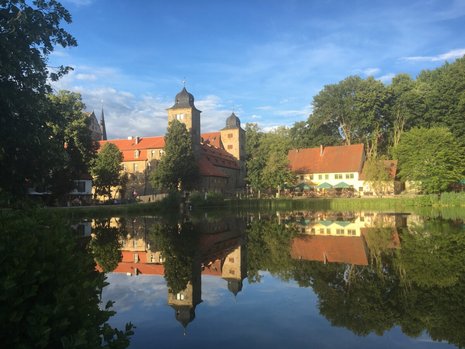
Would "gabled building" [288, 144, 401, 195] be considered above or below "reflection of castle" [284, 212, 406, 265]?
above

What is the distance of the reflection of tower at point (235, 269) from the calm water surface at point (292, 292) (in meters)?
0.03

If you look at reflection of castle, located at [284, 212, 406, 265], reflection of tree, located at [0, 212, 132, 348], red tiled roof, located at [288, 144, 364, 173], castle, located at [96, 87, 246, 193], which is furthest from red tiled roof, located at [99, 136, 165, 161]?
reflection of tree, located at [0, 212, 132, 348]

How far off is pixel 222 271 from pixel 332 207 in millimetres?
35549

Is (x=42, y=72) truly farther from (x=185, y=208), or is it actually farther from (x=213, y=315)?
(x=185, y=208)

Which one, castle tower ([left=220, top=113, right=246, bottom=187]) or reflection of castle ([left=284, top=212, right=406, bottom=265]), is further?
castle tower ([left=220, top=113, right=246, bottom=187])

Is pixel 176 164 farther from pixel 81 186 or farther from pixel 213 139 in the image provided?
pixel 213 139

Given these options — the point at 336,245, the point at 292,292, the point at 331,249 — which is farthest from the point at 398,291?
the point at 336,245

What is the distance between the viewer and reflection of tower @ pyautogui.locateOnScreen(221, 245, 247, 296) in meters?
10.6

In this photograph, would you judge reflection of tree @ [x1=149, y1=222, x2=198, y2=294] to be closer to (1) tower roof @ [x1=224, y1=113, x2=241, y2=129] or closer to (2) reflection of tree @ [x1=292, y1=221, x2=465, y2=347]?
(2) reflection of tree @ [x1=292, y1=221, x2=465, y2=347]

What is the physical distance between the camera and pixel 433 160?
1875 inches

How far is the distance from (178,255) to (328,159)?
59921 millimetres

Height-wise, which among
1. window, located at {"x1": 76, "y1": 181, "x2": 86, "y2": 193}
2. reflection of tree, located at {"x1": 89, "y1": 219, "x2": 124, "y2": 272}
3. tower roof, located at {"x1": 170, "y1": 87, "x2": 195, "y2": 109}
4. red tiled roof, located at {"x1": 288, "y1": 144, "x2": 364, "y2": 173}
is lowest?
reflection of tree, located at {"x1": 89, "y1": 219, "x2": 124, "y2": 272}

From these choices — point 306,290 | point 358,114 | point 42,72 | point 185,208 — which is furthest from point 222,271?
point 358,114

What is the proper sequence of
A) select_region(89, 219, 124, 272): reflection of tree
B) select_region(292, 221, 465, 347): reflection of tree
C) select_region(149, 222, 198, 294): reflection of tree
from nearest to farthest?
select_region(292, 221, 465, 347): reflection of tree < select_region(149, 222, 198, 294): reflection of tree < select_region(89, 219, 124, 272): reflection of tree
